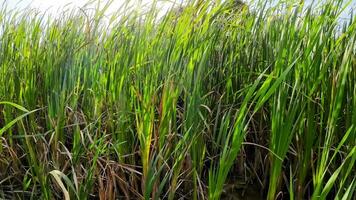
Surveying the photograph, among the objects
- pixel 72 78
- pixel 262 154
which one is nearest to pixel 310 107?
pixel 262 154

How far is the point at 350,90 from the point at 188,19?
2.16ft

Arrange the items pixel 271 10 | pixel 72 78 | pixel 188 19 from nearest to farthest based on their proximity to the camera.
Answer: pixel 72 78 < pixel 188 19 < pixel 271 10

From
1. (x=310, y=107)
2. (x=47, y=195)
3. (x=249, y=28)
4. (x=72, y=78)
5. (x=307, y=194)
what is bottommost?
(x=307, y=194)

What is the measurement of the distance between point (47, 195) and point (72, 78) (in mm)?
418

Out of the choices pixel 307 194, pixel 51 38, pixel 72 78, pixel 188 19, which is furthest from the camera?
pixel 51 38

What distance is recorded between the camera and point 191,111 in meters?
1.25

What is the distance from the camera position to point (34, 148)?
1.48 metres

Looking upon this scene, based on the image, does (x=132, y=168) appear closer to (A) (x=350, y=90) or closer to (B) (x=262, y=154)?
(B) (x=262, y=154)

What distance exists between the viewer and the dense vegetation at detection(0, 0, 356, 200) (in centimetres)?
123

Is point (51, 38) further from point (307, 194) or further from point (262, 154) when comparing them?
point (307, 194)

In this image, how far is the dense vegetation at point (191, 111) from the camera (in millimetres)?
1229

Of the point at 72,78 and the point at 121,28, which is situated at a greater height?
the point at 121,28

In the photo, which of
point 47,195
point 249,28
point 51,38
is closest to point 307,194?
point 249,28

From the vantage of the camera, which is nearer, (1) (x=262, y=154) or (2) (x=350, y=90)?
(2) (x=350, y=90)
